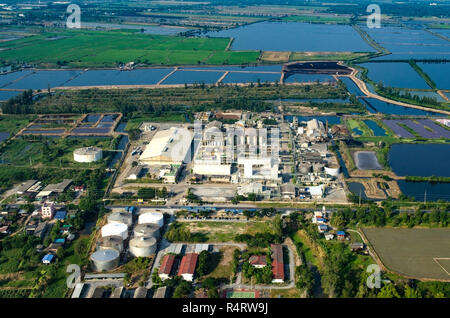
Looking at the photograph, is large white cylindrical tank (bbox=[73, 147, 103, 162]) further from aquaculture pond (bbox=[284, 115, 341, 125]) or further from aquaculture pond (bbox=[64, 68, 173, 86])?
aquaculture pond (bbox=[64, 68, 173, 86])

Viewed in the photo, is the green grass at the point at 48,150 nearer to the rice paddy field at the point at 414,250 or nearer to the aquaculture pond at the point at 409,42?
the rice paddy field at the point at 414,250

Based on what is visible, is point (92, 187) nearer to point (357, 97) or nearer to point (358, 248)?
point (358, 248)

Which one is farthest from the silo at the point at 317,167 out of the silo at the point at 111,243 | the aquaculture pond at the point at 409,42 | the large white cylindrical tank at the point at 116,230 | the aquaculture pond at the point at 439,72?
the aquaculture pond at the point at 409,42

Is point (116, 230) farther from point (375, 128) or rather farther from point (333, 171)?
point (375, 128)

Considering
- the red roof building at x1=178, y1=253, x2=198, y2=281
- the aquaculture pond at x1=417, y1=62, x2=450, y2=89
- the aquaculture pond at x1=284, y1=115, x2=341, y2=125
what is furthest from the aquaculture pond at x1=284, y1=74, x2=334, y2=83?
the red roof building at x1=178, y1=253, x2=198, y2=281

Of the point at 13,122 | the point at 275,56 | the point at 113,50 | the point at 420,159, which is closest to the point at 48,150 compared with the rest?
the point at 13,122

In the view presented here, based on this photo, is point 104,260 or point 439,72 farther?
point 439,72

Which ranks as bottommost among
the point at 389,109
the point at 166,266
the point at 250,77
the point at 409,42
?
the point at 166,266
